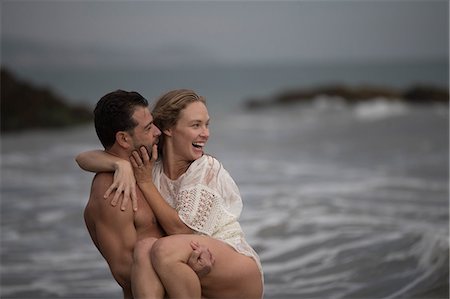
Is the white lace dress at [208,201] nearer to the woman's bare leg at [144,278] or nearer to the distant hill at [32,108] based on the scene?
the woman's bare leg at [144,278]

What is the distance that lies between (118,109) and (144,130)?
0.14m

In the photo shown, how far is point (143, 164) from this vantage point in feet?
11.4

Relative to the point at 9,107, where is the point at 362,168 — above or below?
below

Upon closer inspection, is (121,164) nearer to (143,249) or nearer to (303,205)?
(143,249)

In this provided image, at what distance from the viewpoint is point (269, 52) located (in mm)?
24609

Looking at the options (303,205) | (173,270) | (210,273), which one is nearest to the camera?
(173,270)

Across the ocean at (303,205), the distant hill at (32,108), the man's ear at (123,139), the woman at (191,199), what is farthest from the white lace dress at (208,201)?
the distant hill at (32,108)

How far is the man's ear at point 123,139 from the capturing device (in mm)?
3479

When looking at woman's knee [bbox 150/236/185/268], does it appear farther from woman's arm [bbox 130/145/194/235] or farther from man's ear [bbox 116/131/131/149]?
man's ear [bbox 116/131/131/149]

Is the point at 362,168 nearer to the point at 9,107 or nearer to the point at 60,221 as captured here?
the point at 60,221

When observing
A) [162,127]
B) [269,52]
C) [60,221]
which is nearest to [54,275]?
[60,221]

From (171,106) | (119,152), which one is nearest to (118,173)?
(119,152)

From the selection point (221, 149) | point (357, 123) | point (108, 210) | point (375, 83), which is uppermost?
point (375, 83)

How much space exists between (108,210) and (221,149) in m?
11.4
